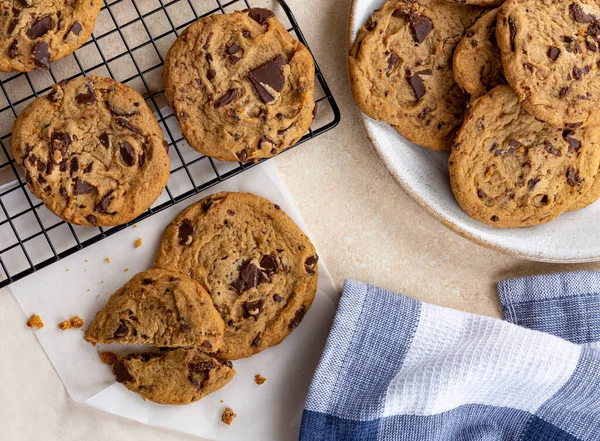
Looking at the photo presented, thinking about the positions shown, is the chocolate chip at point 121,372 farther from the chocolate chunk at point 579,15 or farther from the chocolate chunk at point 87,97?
the chocolate chunk at point 579,15

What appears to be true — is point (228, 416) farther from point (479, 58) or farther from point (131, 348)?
point (479, 58)

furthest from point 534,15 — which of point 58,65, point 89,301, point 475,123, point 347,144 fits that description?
point 89,301

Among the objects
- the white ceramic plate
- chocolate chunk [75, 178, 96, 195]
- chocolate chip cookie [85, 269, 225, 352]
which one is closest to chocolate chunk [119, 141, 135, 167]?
chocolate chunk [75, 178, 96, 195]

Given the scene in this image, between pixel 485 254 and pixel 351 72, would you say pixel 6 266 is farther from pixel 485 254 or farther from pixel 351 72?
pixel 485 254

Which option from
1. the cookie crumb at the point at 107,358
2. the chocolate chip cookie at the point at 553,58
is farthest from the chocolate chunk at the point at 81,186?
the chocolate chip cookie at the point at 553,58

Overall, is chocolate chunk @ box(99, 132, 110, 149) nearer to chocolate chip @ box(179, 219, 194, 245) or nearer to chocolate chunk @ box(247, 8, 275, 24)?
chocolate chip @ box(179, 219, 194, 245)

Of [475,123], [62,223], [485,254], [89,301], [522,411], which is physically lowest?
[522,411]

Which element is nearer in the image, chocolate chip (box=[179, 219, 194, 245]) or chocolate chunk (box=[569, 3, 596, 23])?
chocolate chunk (box=[569, 3, 596, 23])
